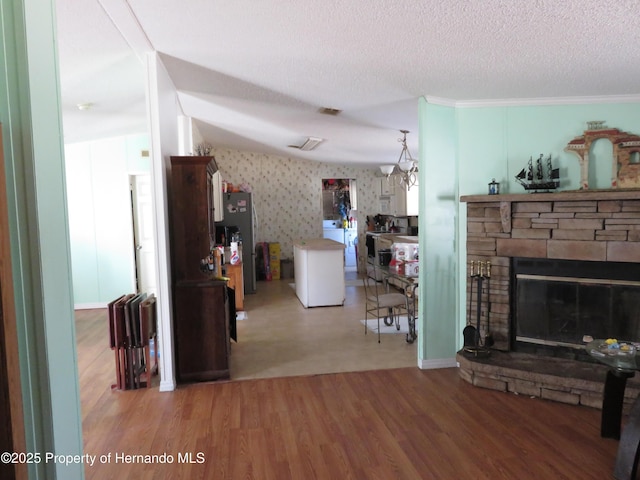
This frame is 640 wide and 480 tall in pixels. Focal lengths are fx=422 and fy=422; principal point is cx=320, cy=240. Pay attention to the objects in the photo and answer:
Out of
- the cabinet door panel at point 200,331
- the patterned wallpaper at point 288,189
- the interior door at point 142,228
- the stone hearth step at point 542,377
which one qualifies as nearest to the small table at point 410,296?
the stone hearth step at point 542,377

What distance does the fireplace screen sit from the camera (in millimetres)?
3238

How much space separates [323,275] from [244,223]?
2125 mm

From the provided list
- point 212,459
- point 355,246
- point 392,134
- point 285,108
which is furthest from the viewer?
point 355,246

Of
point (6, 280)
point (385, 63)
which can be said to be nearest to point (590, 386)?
point (385, 63)

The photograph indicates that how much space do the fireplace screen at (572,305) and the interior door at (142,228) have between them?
487 cm

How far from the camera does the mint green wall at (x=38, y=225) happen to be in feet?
4.29

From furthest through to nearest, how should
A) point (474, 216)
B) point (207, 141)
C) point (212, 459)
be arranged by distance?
1. point (207, 141)
2. point (474, 216)
3. point (212, 459)

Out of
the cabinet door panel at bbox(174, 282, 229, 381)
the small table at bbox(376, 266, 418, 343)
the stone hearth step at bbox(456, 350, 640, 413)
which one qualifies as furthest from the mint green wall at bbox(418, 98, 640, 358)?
the cabinet door panel at bbox(174, 282, 229, 381)

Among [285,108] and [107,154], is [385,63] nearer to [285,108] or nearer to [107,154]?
[285,108]

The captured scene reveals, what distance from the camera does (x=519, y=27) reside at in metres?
2.25

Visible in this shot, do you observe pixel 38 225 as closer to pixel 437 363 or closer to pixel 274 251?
pixel 437 363

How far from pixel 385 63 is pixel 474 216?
156 cm

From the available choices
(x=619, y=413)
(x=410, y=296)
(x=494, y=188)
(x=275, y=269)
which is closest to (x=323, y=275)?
(x=410, y=296)

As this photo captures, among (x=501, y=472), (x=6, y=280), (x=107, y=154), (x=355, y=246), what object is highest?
(x=107, y=154)
